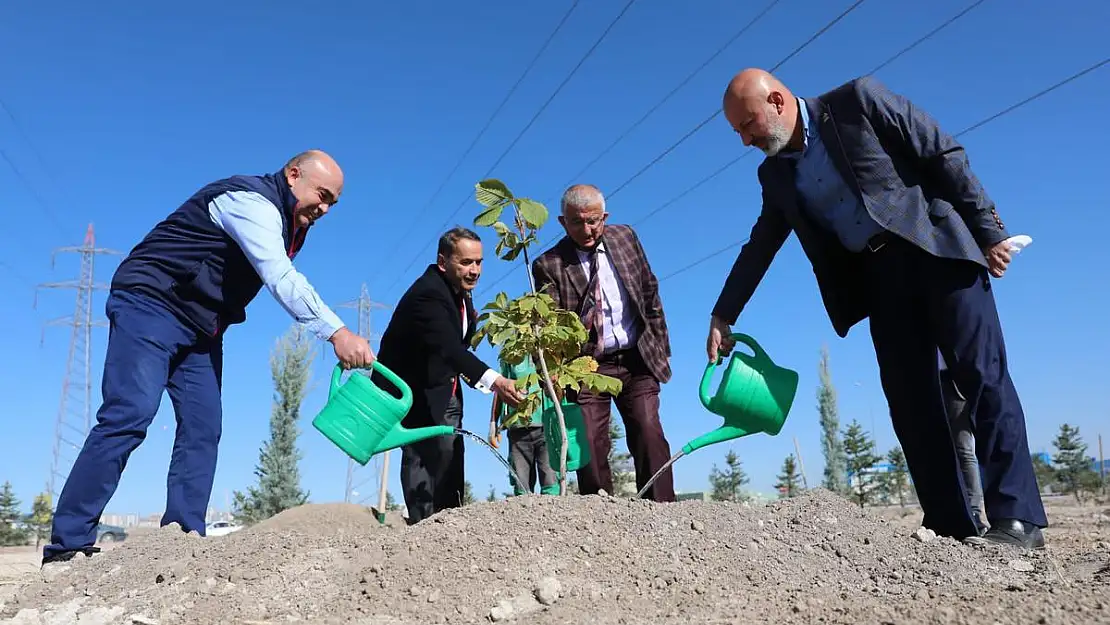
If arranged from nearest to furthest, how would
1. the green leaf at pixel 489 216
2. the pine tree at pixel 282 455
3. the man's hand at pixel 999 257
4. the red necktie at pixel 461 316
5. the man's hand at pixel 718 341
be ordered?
1. the man's hand at pixel 999 257
2. the man's hand at pixel 718 341
3. the green leaf at pixel 489 216
4. the red necktie at pixel 461 316
5. the pine tree at pixel 282 455

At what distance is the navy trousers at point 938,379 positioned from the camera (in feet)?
7.33

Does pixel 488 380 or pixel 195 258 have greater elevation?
pixel 195 258

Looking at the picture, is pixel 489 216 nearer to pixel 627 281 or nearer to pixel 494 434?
pixel 627 281

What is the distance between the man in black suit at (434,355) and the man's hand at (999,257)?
2.09m

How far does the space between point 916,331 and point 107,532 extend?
20665 millimetres

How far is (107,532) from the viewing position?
60.2 ft

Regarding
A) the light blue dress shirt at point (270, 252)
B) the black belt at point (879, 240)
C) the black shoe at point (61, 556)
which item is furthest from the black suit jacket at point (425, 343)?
the black belt at point (879, 240)

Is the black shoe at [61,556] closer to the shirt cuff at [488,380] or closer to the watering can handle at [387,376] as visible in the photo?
the watering can handle at [387,376]

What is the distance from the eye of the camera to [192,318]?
10.2 feet

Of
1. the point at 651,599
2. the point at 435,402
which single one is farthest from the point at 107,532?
the point at 651,599

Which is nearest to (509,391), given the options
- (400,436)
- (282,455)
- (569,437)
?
(569,437)

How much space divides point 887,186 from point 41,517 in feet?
75.3

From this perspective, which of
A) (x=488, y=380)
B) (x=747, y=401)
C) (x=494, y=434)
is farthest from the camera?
(x=494, y=434)

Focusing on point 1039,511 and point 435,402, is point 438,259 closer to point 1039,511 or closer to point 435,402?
point 435,402
